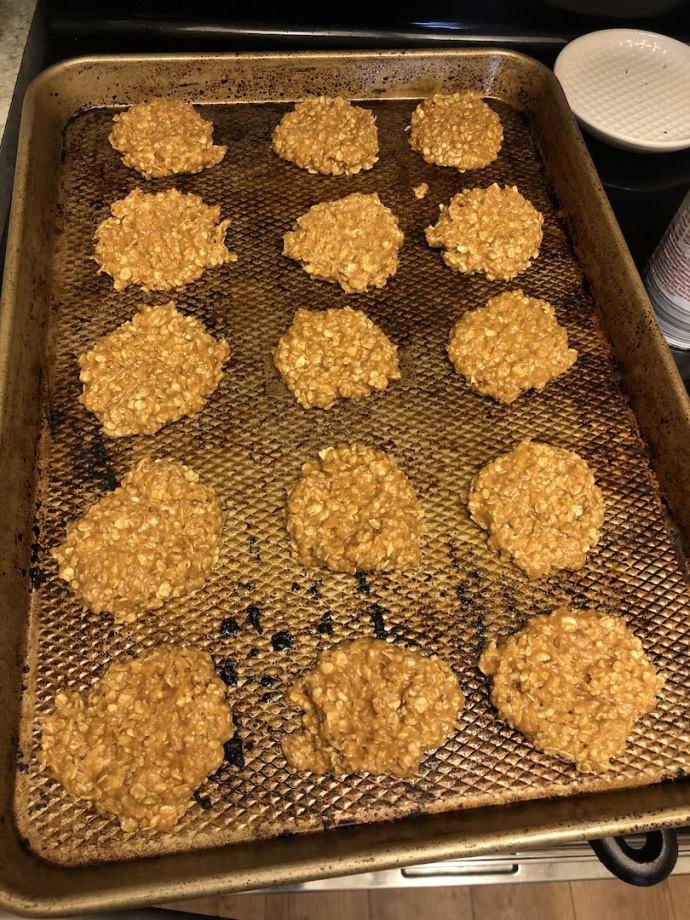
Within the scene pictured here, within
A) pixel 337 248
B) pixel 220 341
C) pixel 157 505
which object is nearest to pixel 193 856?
pixel 157 505

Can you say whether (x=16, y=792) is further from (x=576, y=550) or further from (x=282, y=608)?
(x=576, y=550)

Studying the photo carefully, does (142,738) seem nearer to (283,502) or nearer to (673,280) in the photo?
(283,502)

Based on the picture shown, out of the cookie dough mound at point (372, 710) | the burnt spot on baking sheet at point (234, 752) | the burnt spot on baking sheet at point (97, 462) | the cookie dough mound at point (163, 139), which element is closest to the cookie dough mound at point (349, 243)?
the cookie dough mound at point (163, 139)

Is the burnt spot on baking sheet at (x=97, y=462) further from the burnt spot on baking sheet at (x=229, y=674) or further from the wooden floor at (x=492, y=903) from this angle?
the wooden floor at (x=492, y=903)

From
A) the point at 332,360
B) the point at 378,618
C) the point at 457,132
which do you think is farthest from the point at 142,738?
the point at 457,132

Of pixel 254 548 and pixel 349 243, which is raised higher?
pixel 349 243

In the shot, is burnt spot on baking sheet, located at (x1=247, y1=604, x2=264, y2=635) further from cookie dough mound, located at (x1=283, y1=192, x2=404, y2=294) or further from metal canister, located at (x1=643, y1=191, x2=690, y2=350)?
metal canister, located at (x1=643, y1=191, x2=690, y2=350)
